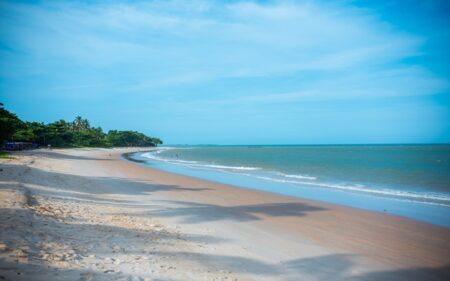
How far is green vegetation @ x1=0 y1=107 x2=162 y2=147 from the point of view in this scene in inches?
1314

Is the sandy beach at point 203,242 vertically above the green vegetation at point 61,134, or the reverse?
the green vegetation at point 61,134

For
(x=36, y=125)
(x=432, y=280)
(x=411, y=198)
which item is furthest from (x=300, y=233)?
(x=36, y=125)

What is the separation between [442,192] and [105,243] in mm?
19575

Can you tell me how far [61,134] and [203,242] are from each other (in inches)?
3374

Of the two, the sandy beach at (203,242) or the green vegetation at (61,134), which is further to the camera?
the green vegetation at (61,134)

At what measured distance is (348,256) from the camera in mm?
7176

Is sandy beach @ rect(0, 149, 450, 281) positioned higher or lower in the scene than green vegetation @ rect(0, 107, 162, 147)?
lower

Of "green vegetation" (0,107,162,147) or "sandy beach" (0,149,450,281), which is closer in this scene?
"sandy beach" (0,149,450,281)

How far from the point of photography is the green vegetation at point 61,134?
1314 inches

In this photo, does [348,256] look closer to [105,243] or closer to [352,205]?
[105,243]

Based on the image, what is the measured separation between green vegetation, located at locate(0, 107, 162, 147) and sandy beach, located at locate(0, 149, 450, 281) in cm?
2573

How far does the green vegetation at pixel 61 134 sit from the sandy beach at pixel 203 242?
1013 inches

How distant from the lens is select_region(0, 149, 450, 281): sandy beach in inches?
202

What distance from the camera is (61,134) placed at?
80.2 m
